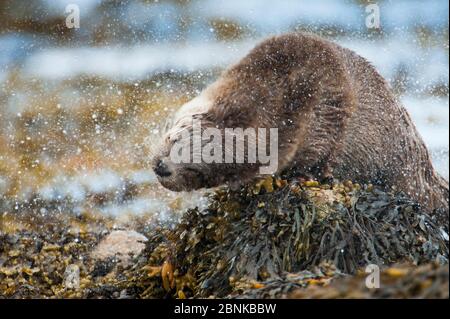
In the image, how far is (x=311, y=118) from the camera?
127 inches

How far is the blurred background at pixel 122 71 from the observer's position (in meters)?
4.66

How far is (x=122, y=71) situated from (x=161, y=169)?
2.66 meters

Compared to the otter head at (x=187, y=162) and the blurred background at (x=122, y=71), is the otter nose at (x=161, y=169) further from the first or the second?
the blurred background at (x=122, y=71)

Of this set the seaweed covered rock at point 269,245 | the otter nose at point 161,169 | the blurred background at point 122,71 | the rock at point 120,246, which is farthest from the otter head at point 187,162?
the blurred background at point 122,71

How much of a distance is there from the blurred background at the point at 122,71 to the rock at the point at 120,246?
0.33m

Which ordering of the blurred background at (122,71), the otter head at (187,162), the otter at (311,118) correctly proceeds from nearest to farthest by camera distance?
1. the otter head at (187,162)
2. the otter at (311,118)
3. the blurred background at (122,71)

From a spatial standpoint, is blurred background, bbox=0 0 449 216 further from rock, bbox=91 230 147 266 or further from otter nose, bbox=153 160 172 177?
otter nose, bbox=153 160 172 177

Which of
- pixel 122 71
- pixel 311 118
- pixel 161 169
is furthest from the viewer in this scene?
pixel 122 71

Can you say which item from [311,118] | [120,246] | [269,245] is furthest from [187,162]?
[120,246]

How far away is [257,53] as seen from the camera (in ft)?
10.9

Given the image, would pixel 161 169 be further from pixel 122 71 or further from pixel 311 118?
pixel 122 71

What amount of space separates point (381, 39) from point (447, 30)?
968 mm

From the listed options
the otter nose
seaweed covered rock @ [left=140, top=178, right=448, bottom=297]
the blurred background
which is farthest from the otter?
the blurred background
